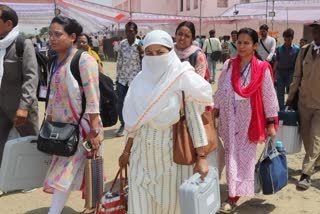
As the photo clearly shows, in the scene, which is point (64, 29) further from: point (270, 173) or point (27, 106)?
point (270, 173)

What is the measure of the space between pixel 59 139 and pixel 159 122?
920mm

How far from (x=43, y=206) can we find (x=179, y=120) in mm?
2166

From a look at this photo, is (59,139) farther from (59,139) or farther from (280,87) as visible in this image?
(280,87)

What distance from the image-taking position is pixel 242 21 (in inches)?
1222

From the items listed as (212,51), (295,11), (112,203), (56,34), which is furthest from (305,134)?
(295,11)

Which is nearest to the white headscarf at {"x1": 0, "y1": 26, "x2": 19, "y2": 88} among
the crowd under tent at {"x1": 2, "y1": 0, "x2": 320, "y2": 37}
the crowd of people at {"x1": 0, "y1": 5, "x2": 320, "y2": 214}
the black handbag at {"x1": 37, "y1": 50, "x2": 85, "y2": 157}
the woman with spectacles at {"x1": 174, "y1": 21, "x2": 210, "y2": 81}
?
the crowd of people at {"x1": 0, "y1": 5, "x2": 320, "y2": 214}

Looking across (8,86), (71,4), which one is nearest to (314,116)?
(8,86)

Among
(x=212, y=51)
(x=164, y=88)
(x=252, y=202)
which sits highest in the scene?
(x=212, y=51)

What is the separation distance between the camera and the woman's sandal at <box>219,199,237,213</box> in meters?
3.92

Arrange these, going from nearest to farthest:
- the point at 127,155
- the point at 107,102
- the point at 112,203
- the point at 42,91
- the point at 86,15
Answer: the point at 112,203, the point at 127,155, the point at 107,102, the point at 42,91, the point at 86,15

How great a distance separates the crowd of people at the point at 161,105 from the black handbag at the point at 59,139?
9cm

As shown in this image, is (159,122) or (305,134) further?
(305,134)

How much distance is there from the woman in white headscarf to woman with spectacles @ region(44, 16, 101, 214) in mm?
514

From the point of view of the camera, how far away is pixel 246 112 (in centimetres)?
388
